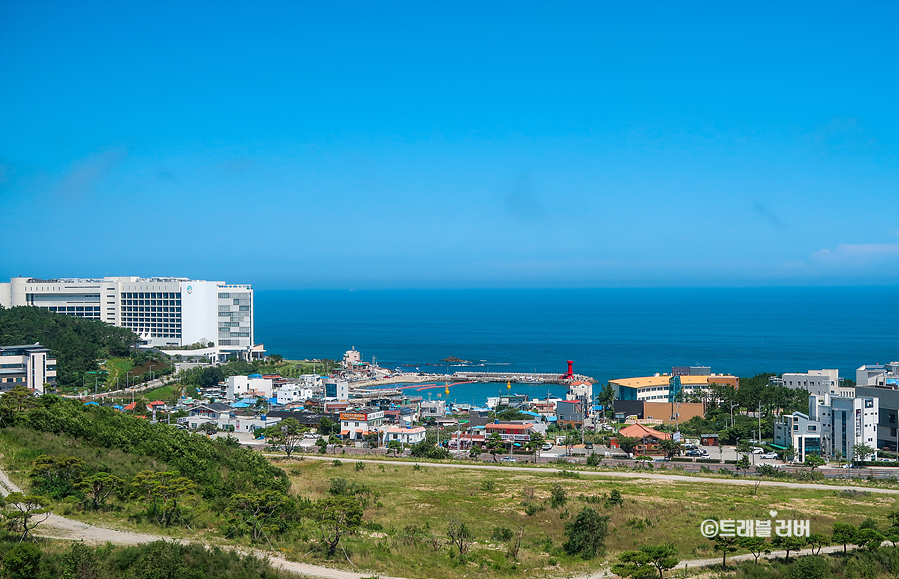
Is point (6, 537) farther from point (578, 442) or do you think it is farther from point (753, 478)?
point (578, 442)

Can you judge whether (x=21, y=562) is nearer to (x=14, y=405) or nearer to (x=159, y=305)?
(x=14, y=405)

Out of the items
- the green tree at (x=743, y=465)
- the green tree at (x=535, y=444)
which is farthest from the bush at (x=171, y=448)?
the green tree at (x=743, y=465)

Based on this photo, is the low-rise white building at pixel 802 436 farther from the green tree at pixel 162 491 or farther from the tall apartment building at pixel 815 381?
the green tree at pixel 162 491

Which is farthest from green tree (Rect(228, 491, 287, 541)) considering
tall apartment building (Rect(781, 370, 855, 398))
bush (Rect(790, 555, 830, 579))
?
tall apartment building (Rect(781, 370, 855, 398))

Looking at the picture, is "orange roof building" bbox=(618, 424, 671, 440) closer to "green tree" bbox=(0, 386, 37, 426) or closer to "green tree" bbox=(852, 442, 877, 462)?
"green tree" bbox=(852, 442, 877, 462)

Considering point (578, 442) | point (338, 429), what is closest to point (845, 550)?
point (578, 442)
